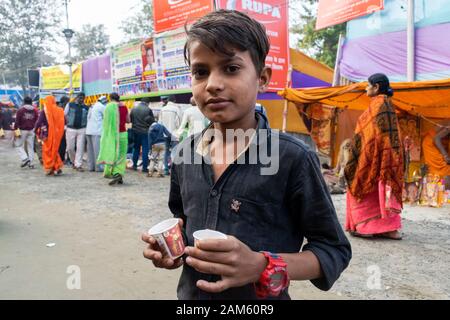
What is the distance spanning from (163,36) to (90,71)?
528 centimetres

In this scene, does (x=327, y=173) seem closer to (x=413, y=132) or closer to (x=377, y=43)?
(x=413, y=132)

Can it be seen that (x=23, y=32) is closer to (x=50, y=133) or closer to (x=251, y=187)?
(x=50, y=133)

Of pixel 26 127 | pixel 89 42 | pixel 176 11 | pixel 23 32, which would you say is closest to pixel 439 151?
pixel 176 11

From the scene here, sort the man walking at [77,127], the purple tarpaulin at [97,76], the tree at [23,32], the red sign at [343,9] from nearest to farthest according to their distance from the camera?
the red sign at [343,9]
the man walking at [77,127]
the purple tarpaulin at [97,76]
the tree at [23,32]

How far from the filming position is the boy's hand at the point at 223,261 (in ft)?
2.67

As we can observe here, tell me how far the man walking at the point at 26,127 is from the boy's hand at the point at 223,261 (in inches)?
384

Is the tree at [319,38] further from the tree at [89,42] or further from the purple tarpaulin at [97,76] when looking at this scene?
the tree at [89,42]

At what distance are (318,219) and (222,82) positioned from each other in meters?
0.47

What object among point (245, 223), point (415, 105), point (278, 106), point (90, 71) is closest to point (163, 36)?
point (278, 106)

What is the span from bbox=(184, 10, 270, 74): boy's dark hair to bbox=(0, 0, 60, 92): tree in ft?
99.3

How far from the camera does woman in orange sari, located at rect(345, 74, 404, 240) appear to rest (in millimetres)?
4070

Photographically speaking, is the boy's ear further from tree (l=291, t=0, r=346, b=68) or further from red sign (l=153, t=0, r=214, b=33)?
tree (l=291, t=0, r=346, b=68)

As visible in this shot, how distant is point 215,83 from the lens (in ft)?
3.44

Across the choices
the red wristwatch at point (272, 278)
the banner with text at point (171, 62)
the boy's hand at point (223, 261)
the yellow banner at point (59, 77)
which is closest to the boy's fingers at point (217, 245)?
the boy's hand at point (223, 261)
